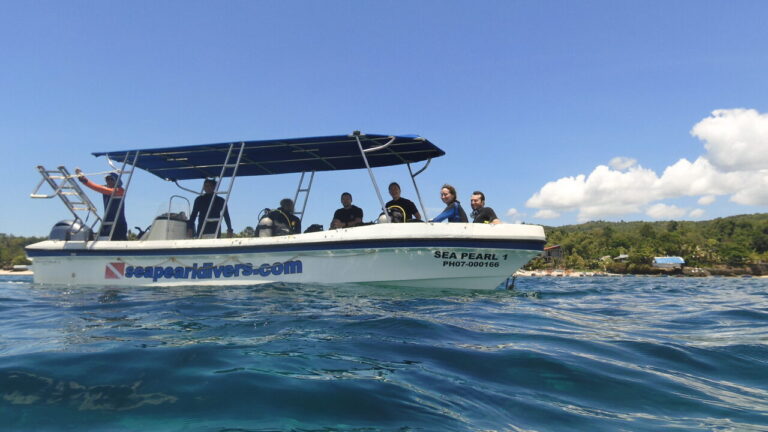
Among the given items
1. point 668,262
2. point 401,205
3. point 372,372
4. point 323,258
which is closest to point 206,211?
point 323,258

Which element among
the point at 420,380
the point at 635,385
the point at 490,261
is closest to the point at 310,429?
the point at 420,380

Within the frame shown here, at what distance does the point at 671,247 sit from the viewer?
92.4 m

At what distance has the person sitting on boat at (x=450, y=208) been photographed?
7465 mm

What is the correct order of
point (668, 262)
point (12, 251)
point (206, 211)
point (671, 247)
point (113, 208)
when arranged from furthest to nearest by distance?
point (671, 247) → point (12, 251) → point (668, 262) → point (113, 208) → point (206, 211)

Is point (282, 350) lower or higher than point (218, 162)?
lower

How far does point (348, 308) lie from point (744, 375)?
3328 millimetres

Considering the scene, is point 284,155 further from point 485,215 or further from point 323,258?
point 485,215

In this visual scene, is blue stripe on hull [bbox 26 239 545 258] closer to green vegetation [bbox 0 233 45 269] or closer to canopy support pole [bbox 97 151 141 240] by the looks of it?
canopy support pole [bbox 97 151 141 240]

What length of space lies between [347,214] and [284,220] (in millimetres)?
1206

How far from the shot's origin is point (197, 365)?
2.56 metres

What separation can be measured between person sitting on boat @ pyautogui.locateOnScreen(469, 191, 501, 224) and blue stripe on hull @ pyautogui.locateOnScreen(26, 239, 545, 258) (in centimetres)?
55

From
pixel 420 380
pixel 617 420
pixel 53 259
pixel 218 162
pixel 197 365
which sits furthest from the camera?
pixel 218 162

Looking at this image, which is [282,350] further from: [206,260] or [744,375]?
[206,260]

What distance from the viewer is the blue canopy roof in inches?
323
